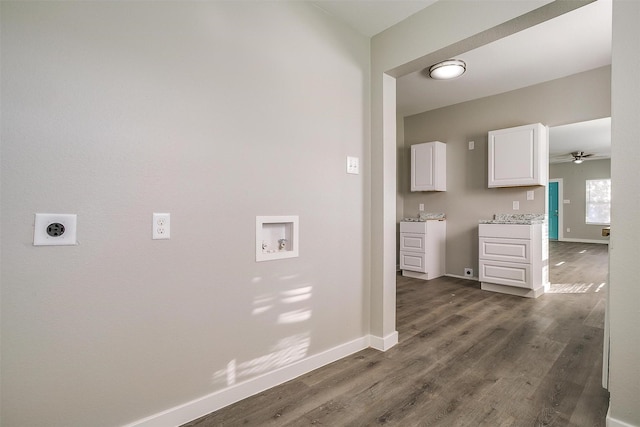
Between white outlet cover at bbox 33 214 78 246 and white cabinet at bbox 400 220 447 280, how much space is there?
4.19 meters

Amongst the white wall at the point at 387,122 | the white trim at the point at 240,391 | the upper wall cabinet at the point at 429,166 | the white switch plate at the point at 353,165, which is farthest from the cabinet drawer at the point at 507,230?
the white switch plate at the point at 353,165

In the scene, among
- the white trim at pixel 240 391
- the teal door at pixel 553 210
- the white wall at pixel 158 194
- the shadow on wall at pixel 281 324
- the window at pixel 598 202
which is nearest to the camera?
the white wall at pixel 158 194

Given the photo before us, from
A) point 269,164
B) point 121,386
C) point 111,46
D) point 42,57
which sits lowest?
point 121,386

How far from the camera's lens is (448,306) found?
3.40 meters

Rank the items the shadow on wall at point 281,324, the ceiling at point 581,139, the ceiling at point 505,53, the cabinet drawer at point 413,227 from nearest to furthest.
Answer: the shadow on wall at point 281,324 → the ceiling at point 505,53 → the cabinet drawer at point 413,227 → the ceiling at point 581,139

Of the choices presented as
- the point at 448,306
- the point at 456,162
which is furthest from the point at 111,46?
the point at 456,162

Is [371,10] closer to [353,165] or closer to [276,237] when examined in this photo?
[353,165]

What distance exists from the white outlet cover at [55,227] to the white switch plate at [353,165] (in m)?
1.61

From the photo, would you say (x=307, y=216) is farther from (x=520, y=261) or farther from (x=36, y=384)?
(x=520, y=261)

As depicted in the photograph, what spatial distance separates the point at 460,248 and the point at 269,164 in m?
3.94

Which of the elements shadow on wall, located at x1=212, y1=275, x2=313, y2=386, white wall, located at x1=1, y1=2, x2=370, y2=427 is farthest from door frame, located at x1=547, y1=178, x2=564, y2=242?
shadow on wall, located at x1=212, y1=275, x2=313, y2=386

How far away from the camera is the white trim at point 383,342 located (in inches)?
91.7

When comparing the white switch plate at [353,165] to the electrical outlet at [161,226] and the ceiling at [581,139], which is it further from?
the ceiling at [581,139]

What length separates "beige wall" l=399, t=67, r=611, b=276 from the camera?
3729 mm
